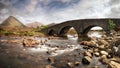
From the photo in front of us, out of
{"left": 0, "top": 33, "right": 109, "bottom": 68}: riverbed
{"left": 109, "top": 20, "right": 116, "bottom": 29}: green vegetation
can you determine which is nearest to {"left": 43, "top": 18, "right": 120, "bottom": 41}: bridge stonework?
{"left": 109, "top": 20, "right": 116, "bottom": 29}: green vegetation

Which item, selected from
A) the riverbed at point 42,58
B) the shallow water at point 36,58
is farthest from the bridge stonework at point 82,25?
the shallow water at point 36,58

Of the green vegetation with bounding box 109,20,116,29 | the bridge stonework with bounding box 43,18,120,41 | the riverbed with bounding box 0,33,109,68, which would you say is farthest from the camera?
the bridge stonework with bounding box 43,18,120,41

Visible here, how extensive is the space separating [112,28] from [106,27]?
8.08 ft

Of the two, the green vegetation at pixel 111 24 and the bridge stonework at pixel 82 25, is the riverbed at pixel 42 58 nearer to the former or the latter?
the green vegetation at pixel 111 24

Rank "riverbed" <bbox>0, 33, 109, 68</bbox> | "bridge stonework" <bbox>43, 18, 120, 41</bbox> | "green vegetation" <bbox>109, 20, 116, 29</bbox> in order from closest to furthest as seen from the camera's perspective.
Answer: "riverbed" <bbox>0, 33, 109, 68</bbox>
"green vegetation" <bbox>109, 20, 116, 29</bbox>
"bridge stonework" <bbox>43, 18, 120, 41</bbox>

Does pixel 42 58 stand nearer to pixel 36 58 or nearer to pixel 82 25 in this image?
pixel 36 58

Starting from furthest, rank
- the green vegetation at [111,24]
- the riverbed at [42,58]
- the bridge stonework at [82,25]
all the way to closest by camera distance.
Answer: the bridge stonework at [82,25], the green vegetation at [111,24], the riverbed at [42,58]

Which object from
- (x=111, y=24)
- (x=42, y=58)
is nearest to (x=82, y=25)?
(x=111, y=24)

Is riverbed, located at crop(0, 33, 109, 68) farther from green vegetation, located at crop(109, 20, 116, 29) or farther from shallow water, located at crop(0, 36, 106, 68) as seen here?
green vegetation, located at crop(109, 20, 116, 29)

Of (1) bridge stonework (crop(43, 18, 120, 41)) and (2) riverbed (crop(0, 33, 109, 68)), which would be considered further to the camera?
(1) bridge stonework (crop(43, 18, 120, 41))


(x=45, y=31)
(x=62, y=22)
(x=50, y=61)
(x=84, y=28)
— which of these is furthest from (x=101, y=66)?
(x=45, y=31)

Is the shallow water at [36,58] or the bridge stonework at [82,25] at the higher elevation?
the bridge stonework at [82,25]

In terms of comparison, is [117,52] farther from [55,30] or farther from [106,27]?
[55,30]

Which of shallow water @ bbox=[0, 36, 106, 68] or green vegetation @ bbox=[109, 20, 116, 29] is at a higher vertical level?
green vegetation @ bbox=[109, 20, 116, 29]
